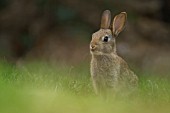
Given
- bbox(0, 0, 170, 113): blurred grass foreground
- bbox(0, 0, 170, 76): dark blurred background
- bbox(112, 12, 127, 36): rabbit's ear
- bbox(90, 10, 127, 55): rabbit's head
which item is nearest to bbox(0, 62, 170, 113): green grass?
bbox(90, 10, 127, 55): rabbit's head

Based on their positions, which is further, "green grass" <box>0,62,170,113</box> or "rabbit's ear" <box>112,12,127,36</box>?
"rabbit's ear" <box>112,12,127,36</box>

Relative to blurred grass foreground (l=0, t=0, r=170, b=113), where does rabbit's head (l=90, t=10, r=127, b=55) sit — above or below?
above

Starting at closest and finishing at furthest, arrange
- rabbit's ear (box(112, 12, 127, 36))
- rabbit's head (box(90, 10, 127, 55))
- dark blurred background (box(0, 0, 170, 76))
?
rabbit's head (box(90, 10, 127, 55))
rabbit's ear (box(112, 12, 127, 36))
dark blurred background (box(0, 0, 170, 76))

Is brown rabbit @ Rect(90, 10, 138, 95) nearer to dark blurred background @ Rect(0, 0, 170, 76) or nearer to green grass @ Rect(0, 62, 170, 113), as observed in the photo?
green grass @ Rect(0, 62, 170, 113)

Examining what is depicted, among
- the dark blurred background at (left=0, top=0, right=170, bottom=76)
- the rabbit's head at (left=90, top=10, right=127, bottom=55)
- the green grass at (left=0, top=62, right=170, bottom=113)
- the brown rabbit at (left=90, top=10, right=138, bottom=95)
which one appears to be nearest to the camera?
the green grass at (left=0, top=62, right=170, bottom=113)

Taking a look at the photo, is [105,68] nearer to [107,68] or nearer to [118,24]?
[107,68]

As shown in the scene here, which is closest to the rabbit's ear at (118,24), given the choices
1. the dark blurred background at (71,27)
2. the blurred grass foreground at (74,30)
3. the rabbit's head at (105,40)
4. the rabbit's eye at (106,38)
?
the rabbit's head at (105,40)

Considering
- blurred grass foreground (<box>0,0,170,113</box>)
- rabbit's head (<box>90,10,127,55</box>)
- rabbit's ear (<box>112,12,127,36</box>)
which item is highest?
rabbit's ear (<box>112,12,127,36</box>)

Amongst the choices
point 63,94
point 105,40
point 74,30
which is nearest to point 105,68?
point 105,40
